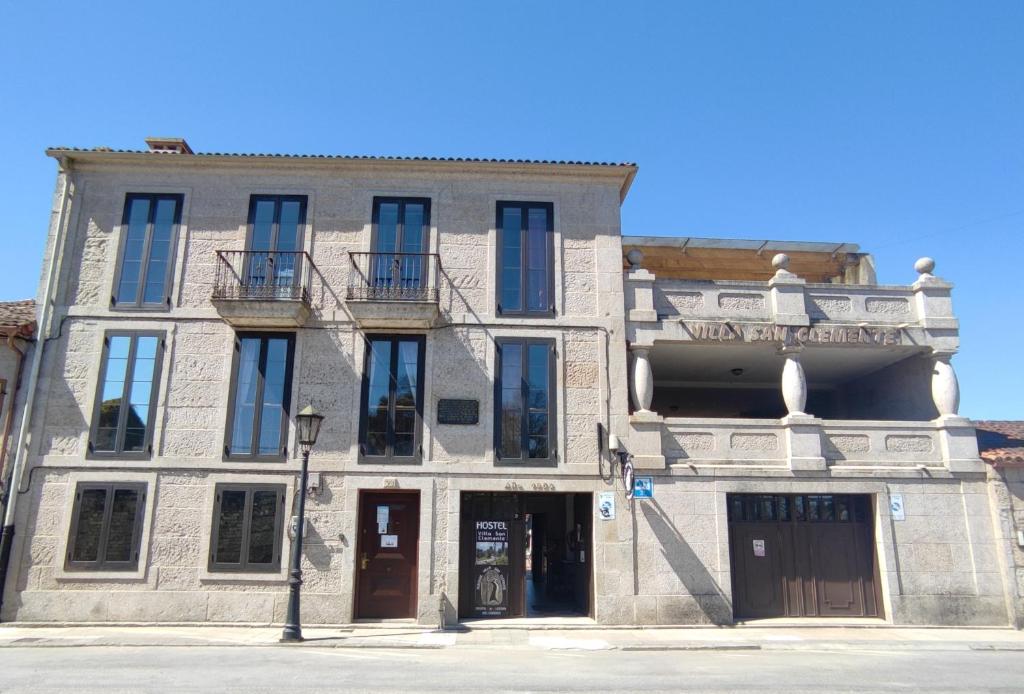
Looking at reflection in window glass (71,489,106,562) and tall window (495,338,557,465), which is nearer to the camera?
reflection in window glass (71,489,106,562)

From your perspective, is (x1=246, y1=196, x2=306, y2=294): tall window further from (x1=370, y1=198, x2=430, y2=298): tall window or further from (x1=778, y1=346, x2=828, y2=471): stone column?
(x1=778, y1=346, x2=828, y2=471): stone column

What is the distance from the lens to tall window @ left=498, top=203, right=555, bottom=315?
13648 mm

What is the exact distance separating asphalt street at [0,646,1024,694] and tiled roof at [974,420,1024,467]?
3.82m

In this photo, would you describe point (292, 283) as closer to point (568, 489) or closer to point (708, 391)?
point (568, 489)

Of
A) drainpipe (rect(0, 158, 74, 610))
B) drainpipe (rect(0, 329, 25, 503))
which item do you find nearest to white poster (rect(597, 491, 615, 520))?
drainpipe (rect(0, 158, 74, 610))

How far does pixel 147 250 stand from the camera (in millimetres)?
13586

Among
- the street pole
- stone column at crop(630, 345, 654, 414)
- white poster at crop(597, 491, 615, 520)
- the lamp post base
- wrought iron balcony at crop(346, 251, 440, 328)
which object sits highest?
wrought iron balcony at crop(346, 251, 440, 328)

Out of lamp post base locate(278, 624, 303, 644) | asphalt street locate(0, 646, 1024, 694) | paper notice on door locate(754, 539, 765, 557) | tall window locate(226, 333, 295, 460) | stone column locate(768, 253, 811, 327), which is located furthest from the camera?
stone column locate(768, 253, 811, 327)

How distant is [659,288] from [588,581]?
614cm

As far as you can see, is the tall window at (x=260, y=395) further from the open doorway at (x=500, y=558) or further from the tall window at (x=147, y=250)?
the open doorway at (x=500, y=558)

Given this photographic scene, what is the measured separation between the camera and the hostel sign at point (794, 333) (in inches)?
535

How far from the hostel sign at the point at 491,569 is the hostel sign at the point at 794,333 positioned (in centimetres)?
560

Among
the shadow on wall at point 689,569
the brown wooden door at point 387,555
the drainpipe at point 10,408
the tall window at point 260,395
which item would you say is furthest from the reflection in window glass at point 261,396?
the shadow on wall at point 689,569

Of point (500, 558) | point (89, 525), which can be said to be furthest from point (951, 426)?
point (89, 525)
